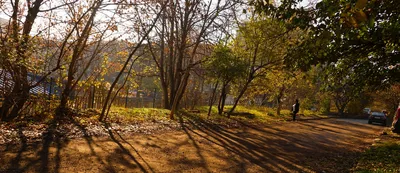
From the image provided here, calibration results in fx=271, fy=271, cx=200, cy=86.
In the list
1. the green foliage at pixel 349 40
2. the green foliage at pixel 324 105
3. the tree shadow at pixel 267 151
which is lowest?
the tree shadow at pixel 267 151

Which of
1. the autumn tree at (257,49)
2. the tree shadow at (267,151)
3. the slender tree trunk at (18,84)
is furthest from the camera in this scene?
the autumn tree at (257,49)

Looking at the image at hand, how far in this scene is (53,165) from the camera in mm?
4707

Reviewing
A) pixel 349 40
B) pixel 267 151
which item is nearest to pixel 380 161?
pixel 267 151

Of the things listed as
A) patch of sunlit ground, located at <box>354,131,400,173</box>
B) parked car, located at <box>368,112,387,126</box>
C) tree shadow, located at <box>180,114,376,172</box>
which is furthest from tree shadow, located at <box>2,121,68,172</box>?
parked car, located at <box>368,112,387,126</box>

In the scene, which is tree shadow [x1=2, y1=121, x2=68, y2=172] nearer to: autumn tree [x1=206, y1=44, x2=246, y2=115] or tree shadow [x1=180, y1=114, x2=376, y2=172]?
tree shadow [x1=180, y1=114, x2=376, y2=172]

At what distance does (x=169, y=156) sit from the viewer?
6.10 m

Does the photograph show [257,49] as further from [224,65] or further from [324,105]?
[324,105]

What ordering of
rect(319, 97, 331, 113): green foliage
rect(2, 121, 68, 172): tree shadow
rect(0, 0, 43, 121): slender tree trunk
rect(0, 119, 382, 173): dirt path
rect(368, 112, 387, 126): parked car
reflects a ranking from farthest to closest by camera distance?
1. rect(319, 97, 331, 113): green foliage
2. rect(368, 112, 387, 126): parked car
3. rect(0, 0, 43, 121): slender tree trunk
4. rect(0, 119, 382, 173): dirt path
5. rect(2, 121, 68, 172): tree shadow

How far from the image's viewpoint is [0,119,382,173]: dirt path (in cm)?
491

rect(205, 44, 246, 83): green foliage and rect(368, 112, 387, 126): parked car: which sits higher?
rect(205, 44, 246, 83): green foliage

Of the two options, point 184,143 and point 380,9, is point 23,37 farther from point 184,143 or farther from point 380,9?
Result: point 380,9

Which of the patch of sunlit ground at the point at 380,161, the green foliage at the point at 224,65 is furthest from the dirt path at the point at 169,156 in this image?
the green foliage at the point at 224,65

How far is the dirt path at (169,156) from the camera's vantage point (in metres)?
4.91

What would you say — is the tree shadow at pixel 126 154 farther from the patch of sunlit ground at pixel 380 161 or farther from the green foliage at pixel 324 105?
the green foliage at pixel 324 105
